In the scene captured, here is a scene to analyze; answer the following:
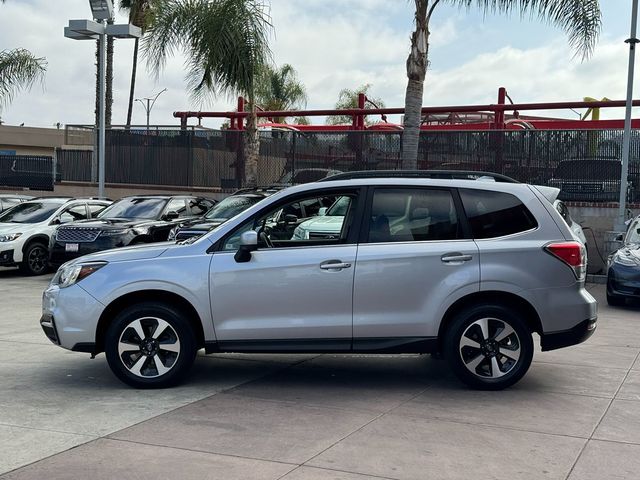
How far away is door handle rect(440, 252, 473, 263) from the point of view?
6.90 metres

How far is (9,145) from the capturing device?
6191cm

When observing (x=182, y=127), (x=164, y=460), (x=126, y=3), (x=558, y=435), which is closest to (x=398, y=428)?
(x=558, y=435)

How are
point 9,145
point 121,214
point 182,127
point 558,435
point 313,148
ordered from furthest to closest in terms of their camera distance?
1. point 9,145
2. point 182,127
3. point 313,148
4. point 121,214
5. point 558,435

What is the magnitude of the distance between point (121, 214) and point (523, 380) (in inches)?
425

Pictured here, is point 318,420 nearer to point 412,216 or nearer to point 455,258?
point 455,258

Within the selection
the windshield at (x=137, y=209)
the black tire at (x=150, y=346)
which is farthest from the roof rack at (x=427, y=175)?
the windshield at (x=137, y=209)

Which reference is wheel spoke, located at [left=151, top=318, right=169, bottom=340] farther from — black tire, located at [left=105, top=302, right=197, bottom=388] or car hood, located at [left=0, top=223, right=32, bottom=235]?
Answer: car hood, located at [left=0, top=223, right=32, bottom=235]

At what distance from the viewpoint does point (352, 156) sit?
2009 centimetres

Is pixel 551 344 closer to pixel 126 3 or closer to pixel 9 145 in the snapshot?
pixel 126 3

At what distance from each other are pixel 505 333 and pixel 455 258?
2.49ft

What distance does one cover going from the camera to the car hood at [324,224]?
7117 millimetres

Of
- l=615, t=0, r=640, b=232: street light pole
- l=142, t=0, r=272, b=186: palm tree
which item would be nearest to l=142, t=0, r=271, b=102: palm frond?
l=142, t=0, r=272, b=186: palm tree

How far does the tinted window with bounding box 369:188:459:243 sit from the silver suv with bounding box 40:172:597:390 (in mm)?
13

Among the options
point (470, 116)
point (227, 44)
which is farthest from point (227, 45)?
point (470, 116)
